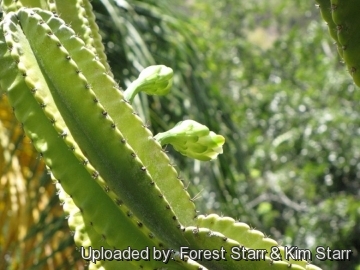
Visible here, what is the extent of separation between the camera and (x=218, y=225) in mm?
596

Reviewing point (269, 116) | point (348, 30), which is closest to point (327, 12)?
point (348, 30)

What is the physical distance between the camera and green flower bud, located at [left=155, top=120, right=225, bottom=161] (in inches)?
25.5

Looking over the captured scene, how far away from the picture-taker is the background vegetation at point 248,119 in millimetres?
1564

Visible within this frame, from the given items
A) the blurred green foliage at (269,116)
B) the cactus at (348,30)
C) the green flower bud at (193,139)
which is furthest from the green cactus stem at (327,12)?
the blurred green foliage at (269,116)

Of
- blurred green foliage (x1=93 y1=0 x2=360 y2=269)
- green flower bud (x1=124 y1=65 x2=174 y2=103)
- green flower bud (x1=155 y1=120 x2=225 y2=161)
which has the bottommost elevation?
blurred green foliage (x1=93 y1=0 x2=360 y2=269)

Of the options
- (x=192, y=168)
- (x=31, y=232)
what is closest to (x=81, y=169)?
(x=31, y=232)

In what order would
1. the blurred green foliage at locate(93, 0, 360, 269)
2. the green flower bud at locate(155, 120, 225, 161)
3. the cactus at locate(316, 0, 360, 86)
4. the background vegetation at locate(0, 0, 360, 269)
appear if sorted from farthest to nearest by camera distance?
the blurred green foliage at locate(93, 0, 360, 269), the background vegetation at locate(0, 0, 360, 269), the green flower bud at locate(155, 120, 225, 161), the cactus at locate(316, 0, 360, 86)

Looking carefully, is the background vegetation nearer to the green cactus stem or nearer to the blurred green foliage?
the blurred green foliage

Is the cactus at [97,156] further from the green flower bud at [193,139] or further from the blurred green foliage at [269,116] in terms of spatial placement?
the blurred green foliage at [269,116]

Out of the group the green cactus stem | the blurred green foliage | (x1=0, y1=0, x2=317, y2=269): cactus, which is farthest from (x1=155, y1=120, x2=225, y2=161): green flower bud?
the blurred green foliage

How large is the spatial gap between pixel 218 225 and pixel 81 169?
180mm

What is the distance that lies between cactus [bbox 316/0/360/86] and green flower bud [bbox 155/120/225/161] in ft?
0.66

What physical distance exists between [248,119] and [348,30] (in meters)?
2.85

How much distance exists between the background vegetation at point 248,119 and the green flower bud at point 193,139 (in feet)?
0.21
